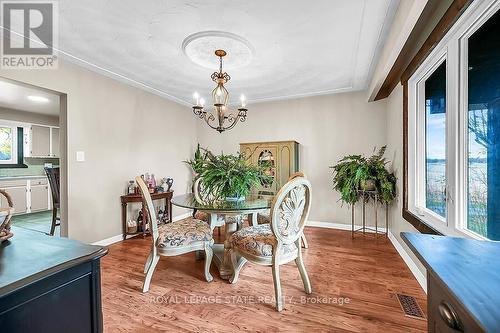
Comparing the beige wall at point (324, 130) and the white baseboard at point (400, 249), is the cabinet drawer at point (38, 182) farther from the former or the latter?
the white baseboard at point (400, 249)

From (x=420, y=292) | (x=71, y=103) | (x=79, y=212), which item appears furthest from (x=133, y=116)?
(x=420, y=292)

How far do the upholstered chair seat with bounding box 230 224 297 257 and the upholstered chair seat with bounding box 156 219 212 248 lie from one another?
0.93ft

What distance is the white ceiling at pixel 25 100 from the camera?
352cm

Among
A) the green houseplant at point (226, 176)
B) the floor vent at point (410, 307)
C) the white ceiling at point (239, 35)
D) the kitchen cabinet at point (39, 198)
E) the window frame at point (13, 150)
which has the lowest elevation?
the floor vent at point (410, 307)

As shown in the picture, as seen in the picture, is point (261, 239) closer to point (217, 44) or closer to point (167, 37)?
point (217, 44)

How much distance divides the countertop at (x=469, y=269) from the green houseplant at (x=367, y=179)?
2386 mm

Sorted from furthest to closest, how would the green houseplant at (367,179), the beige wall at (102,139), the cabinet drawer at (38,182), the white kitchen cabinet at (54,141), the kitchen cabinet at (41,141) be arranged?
the white kitchen cabinet at (54,141), the kitchen cabinet at (41,141), the cabinet drawer at (38,182), the green houseplant at (367,179), the beige wall at (102,139)

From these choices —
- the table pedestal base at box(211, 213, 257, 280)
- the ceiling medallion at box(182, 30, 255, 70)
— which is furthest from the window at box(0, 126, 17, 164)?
the table pedestal base at box(211, 213, 257, 280)

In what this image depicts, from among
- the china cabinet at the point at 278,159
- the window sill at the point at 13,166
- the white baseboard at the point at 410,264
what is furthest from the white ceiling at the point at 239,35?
the window sill at the point at 13,166

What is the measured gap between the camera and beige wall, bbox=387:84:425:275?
9.23 ft

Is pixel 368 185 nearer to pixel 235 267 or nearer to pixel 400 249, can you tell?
pixel 400 249

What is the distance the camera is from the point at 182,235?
207 centimetres

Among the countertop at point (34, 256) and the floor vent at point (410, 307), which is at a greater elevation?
the countertop at point (34, 256)

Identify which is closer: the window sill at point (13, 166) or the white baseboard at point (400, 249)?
the white baseboard at point (400, 249)
